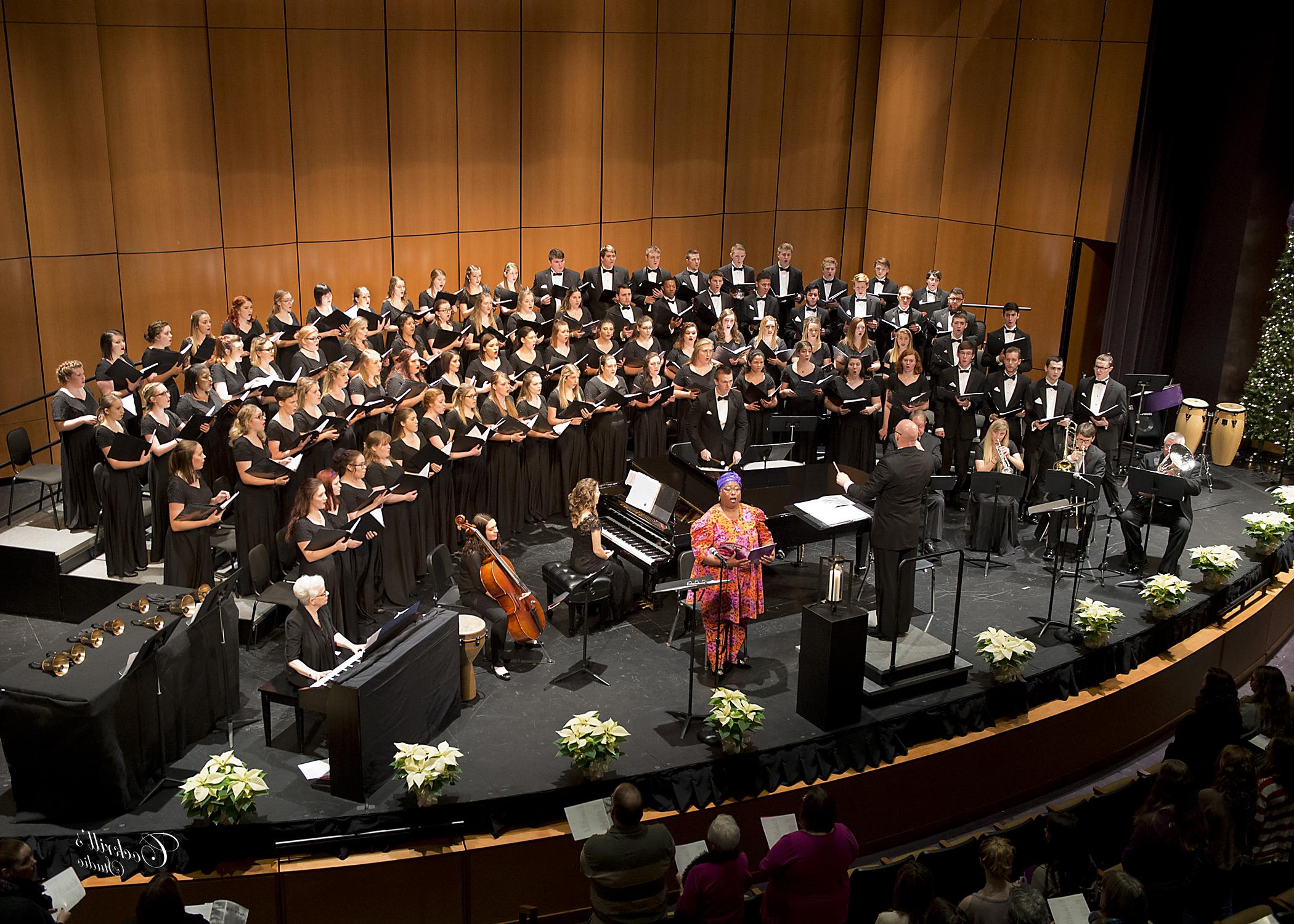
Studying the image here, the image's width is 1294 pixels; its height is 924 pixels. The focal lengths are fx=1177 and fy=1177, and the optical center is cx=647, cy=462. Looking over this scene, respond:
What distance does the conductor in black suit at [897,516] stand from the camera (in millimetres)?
7445

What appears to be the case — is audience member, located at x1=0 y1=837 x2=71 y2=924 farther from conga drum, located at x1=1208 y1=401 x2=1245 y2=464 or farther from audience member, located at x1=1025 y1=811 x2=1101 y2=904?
conga drum, located at x1=1208 y1=401 x2=1245 y2=464

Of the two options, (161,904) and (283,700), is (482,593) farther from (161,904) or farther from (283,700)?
(161,904)

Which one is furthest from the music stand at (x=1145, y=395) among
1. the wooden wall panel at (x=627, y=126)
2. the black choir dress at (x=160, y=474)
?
the black choir dress at (x=160, y=474)

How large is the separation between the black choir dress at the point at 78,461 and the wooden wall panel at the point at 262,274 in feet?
10.9

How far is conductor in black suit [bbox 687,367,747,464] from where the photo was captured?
9.52m

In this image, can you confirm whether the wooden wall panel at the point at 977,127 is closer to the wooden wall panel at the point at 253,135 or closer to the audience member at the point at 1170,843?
the wooden wall panel at the point at 253,135

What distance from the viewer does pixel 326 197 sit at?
12484 millimetres

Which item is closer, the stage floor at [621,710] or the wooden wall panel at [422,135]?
the stage floor at [621,710]

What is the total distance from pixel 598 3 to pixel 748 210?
10.8 ft

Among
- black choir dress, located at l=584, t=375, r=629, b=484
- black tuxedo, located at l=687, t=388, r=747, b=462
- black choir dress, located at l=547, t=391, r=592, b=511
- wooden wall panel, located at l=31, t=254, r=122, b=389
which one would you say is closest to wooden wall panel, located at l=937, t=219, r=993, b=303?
black choir dress, located at l=584, t=375, r=629, b=484

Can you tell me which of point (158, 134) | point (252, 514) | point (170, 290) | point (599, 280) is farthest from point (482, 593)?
point (158, 134)

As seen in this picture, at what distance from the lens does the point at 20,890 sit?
452 centimetres

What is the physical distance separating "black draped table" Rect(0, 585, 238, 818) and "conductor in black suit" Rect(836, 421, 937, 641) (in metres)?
4.19

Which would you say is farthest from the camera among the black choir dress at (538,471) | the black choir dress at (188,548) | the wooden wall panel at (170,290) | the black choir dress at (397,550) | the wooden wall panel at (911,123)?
the wooden wall panel at (911,123)
